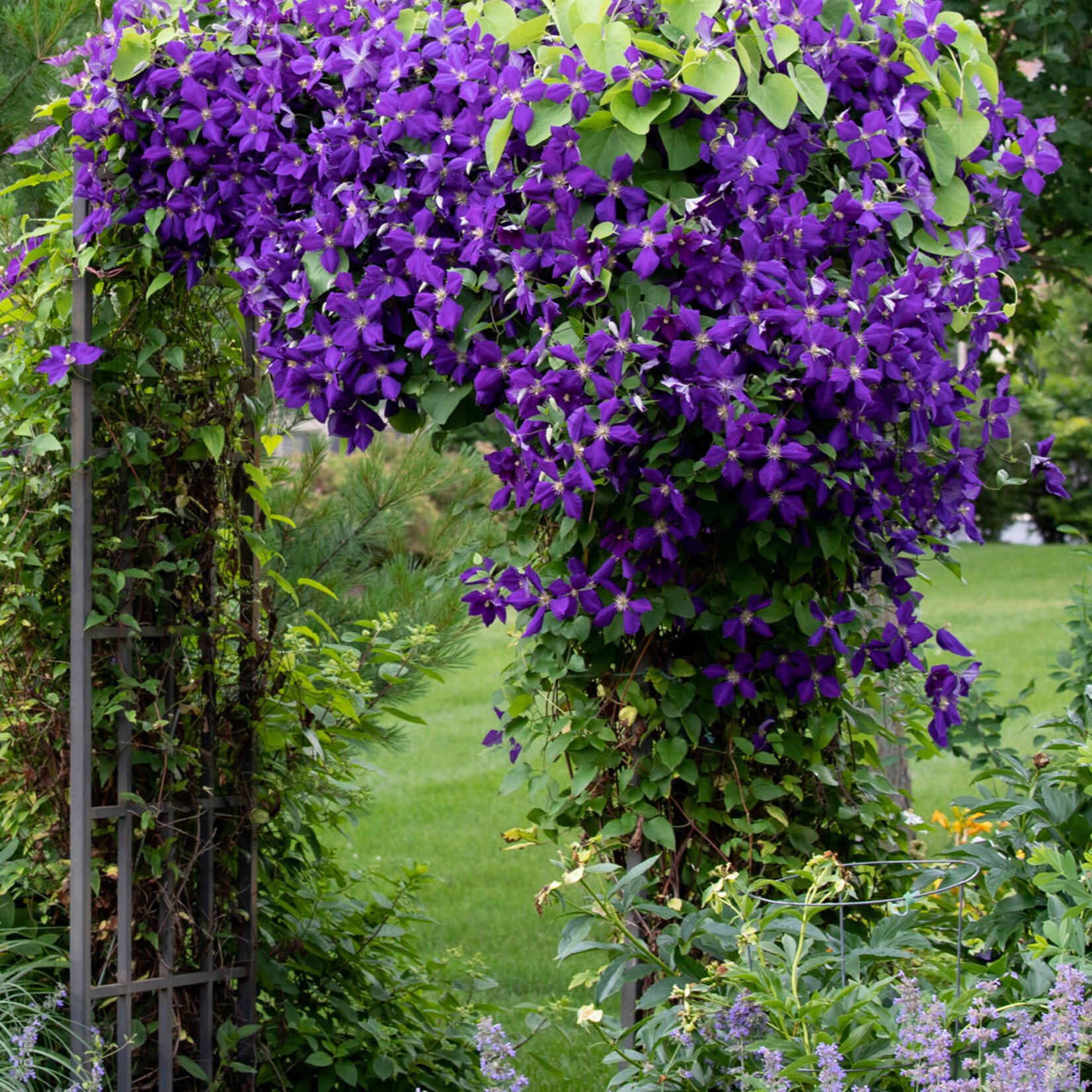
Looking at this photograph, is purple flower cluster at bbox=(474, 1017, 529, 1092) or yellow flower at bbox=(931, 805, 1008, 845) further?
yellow flower at bbox=(931, 805, 1008, 845)

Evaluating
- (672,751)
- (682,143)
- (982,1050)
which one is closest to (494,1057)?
(672,751)

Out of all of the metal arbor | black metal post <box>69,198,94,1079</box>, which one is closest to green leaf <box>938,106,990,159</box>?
the metal arbor

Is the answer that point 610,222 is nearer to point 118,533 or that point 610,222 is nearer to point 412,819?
point 118,533

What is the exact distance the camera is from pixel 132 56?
6.86 ft

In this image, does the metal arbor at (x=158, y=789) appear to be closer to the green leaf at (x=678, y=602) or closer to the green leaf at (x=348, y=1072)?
the green leaf at (x=348, y=1072)

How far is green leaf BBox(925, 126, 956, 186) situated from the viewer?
6.20 feet

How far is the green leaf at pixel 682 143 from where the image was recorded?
1763 mm

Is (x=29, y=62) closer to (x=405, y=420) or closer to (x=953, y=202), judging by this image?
(x=405, y=420)

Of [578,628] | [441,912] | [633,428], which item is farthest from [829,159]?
[441,912]

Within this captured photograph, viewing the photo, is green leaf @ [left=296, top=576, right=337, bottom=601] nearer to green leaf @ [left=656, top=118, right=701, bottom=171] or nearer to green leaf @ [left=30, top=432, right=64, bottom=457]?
green leaf @ [left=30, top=432, right=64, bottom=457]

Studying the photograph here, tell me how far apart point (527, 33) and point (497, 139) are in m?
0.19

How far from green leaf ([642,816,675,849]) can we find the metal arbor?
973 millimetres

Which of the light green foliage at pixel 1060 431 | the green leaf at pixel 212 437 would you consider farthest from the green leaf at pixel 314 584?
the light green foliage at pixel 1060 431

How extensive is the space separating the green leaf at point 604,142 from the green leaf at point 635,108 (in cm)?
3
